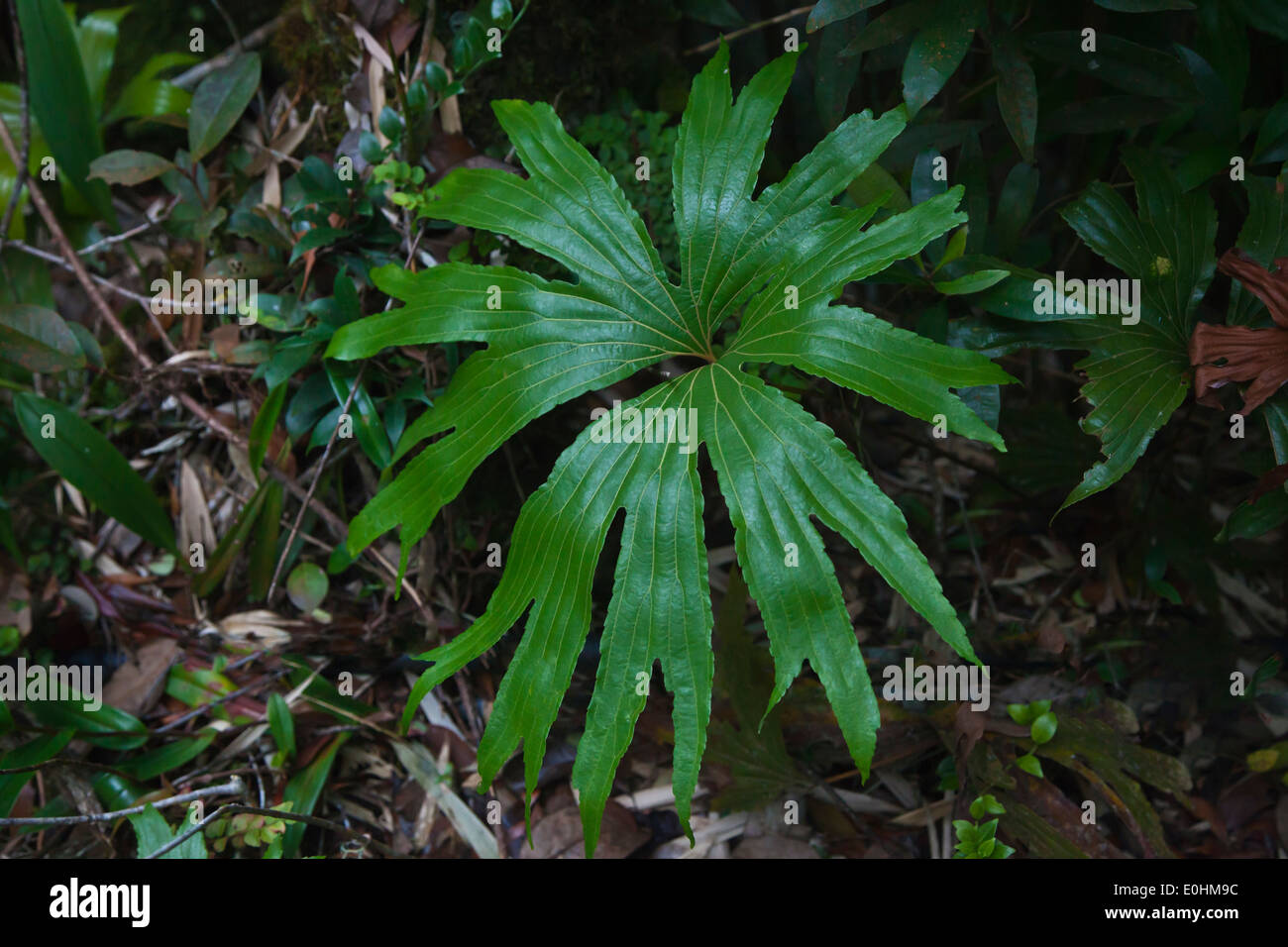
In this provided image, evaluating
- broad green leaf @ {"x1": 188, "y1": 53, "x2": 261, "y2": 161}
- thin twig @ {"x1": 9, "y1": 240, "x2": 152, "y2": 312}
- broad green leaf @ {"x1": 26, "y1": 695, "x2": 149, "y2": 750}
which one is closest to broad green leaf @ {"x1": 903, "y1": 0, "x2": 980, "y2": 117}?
broad green leaf @ {"x1": 188, "y1": 53, "x2": 261, "y2": 161}

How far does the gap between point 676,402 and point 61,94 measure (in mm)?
1834

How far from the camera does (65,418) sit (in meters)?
2.15

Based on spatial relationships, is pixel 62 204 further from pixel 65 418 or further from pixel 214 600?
pixel 214 600

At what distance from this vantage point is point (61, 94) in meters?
2.21

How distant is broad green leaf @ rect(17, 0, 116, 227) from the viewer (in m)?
2.16

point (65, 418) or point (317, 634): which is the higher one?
point (65, 418)

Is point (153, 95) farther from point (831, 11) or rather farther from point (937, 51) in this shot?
point (937, 51)

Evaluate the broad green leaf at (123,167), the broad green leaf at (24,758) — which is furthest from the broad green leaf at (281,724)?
the broad green leaf at (123,167)

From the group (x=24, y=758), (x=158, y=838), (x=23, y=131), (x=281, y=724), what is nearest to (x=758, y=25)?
(x=23, y=131)

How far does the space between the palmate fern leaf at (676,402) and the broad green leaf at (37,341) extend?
89cm
